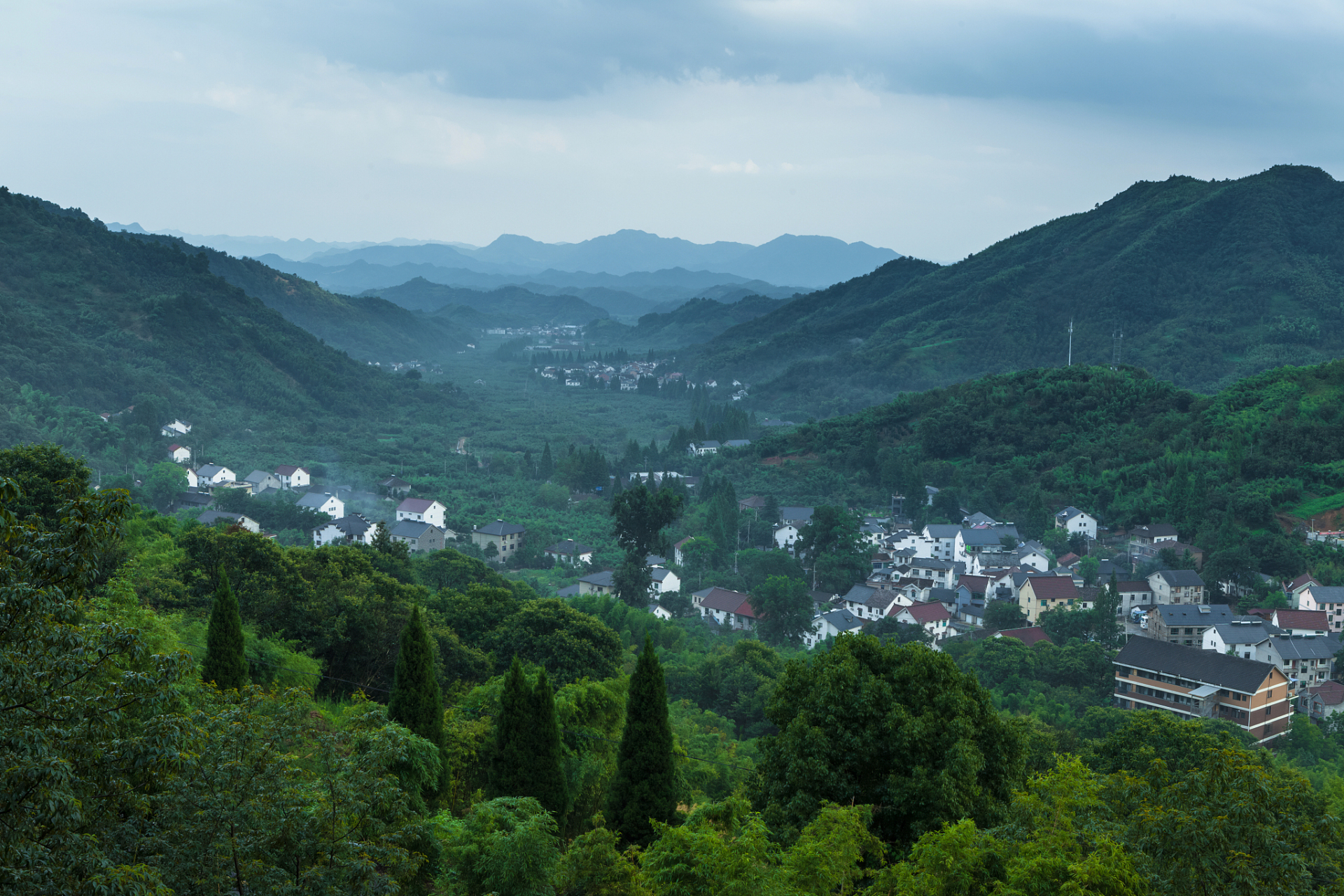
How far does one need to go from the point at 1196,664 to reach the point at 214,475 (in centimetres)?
4710

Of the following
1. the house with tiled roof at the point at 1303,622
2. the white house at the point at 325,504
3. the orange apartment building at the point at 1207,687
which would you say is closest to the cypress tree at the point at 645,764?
the orange apartment building at the point at 1207,687

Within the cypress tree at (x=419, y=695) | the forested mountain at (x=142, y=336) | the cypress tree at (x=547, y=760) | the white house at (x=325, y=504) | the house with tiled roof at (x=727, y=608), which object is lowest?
the house with tiled roof at (x=727, y=608)

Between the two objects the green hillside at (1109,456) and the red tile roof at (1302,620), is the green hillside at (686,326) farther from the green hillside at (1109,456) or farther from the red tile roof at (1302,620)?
the red tile roof at (1302,620)

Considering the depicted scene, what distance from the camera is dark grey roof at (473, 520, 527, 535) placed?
46.2 m

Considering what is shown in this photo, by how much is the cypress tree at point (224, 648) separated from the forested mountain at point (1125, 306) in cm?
8773

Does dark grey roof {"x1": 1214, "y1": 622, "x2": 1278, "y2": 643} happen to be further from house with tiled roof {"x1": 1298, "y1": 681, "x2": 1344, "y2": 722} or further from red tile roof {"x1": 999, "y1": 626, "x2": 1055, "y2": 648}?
red tile roof {"x1": 999, "y1": 626, "x2": 1055, "y2": 648}

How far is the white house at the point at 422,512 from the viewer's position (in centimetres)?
A: 4831

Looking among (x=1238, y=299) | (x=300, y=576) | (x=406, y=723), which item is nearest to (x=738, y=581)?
(x=300, y=576)

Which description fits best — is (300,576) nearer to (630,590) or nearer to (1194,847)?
(1194,847)

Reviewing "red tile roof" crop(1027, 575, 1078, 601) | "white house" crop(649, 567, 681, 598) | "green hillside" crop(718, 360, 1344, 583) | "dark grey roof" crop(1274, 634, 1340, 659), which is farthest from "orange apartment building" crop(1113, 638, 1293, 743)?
"white house" crop(649, 567, 681, 598)

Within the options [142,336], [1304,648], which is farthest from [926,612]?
[142,336]

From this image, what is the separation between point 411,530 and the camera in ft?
152

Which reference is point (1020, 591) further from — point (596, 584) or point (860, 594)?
point (596, 584)

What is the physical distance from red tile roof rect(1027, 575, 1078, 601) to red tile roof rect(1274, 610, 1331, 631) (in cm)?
674
